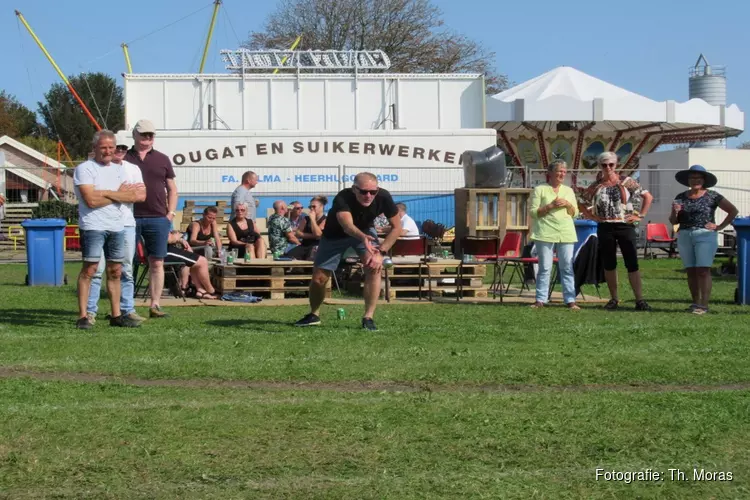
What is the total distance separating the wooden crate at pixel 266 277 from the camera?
43.2 feet

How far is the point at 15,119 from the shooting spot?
67.1m

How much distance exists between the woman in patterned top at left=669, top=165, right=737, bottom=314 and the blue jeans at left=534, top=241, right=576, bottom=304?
4.04 feet

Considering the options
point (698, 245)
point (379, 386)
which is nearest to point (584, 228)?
point (698, 245)

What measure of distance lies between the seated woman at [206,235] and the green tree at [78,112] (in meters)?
56.1

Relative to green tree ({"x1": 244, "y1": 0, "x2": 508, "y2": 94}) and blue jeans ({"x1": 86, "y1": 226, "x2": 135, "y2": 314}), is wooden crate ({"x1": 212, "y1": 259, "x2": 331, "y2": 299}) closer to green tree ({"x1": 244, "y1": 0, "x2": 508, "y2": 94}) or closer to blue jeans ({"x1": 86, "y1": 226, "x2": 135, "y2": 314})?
blue jeans ({"x1": 86, "y1": 226, "x2": 135, "y2": 314})

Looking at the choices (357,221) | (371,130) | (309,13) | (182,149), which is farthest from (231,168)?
(309,13)

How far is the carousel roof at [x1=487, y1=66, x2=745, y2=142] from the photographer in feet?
120

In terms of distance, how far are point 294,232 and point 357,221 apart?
5979mm

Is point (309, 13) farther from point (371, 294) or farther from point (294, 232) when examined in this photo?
point (371, 294)

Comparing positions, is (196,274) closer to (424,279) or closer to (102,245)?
(424,279)

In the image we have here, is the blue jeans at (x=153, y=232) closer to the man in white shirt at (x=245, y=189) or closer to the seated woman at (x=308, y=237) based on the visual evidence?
the seated woman at (x=308, y=237)

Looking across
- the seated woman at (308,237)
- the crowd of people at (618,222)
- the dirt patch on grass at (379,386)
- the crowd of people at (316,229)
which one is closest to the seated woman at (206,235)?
the crowd of people at (316,229)

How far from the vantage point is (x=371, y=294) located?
31.0 feet

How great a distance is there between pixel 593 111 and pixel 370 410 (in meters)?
32.1
